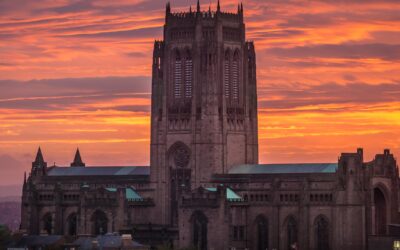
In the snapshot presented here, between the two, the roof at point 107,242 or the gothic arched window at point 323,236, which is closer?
the roof at point 107,242

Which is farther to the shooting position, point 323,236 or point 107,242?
point 323,236

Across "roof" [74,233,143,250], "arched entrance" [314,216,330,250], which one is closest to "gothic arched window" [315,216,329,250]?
"arched entrance" [314,216,330,250]

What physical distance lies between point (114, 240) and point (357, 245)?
34.3 meters

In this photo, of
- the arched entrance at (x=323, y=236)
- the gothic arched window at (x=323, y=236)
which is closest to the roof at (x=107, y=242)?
the arched entrance at (x=323, y=236)

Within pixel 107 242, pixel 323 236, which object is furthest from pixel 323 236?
pixel 107 242

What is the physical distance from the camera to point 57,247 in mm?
199625

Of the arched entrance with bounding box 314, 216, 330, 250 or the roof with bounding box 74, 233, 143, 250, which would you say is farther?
the arched entrance with bounding box 314, 216, 330, 250

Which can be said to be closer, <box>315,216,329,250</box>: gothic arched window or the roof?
the roof

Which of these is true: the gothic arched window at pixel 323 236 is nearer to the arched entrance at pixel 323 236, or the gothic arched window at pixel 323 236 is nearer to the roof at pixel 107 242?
the arched entrance at pixel 323 236

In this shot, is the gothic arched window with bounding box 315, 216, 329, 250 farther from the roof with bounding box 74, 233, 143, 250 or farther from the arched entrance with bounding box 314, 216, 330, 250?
the roof with bounding box 74, 233, 143, 250

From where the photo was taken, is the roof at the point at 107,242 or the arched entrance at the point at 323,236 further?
the arched entrance at the point at 323,236

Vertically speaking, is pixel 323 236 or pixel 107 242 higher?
pixel 323 236

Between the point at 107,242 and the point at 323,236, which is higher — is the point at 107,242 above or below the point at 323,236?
below

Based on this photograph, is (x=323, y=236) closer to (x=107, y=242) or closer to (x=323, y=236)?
(x=323, y=236)
